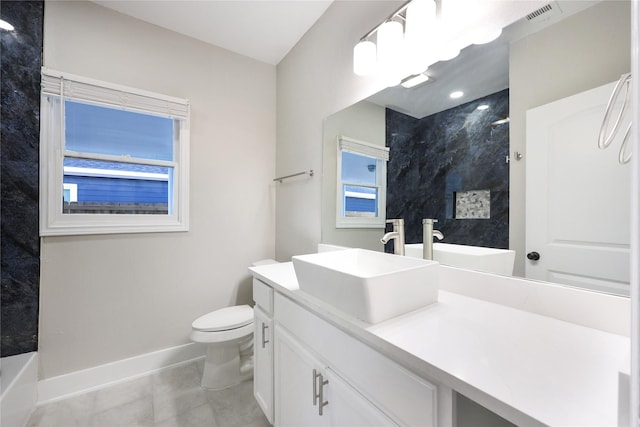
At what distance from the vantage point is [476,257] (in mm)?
1015

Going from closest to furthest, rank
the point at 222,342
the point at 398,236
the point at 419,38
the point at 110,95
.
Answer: the point at 419,38 → the point at 398,236 → the point at 222,342 → the point at 110,95

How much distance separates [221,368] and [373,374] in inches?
57.6

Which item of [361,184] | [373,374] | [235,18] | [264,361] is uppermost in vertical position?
[235,18]

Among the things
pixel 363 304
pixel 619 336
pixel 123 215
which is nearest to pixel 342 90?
pixel 363 304

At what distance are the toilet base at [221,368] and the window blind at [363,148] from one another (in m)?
1.55

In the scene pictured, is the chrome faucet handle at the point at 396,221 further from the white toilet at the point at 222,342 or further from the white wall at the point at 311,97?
the white toilet at the point at 222,342

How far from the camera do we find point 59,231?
1652mm

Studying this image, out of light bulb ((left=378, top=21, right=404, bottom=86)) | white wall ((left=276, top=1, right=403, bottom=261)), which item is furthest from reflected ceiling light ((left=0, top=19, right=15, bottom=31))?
light bulb ((left=378, top=21, right=404, bottom=86))

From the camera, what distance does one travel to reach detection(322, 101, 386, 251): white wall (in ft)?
4.75

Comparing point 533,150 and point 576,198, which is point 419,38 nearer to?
point 533,150

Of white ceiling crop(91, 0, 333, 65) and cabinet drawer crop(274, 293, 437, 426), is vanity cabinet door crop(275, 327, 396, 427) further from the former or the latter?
white ceiling crop(91, 0, 333, 65)

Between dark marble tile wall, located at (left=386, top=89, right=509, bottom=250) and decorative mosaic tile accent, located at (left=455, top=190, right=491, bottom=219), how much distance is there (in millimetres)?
15

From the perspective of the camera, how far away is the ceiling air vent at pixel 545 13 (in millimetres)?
820

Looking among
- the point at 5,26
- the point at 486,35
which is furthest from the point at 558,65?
the point at 5,26
